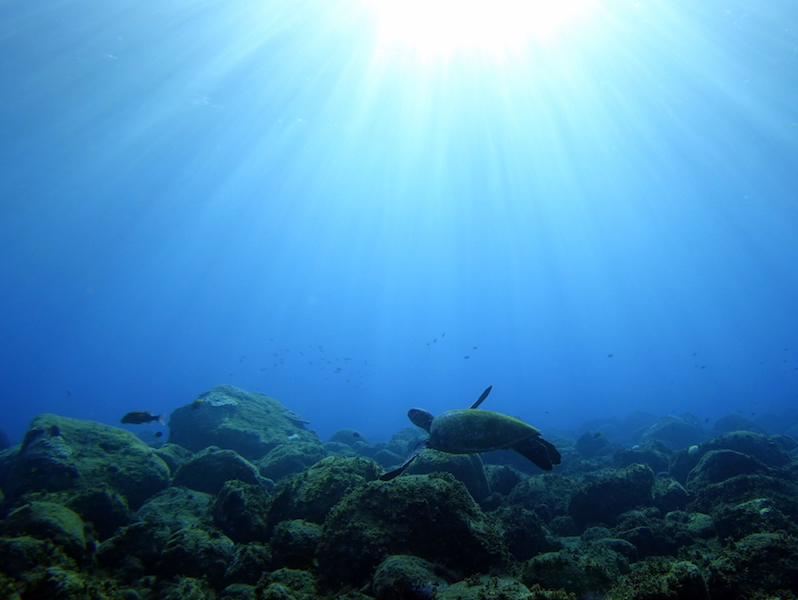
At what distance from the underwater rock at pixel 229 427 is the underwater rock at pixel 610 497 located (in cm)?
1121

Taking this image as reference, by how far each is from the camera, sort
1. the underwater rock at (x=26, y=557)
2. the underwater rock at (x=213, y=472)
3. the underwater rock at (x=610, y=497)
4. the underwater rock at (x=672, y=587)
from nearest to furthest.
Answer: the underwater rock at (x=672, y=587) < the underwater rock at (x=26, y=557) < the underwater rock at (x=610, y=497) < the underwater rock at (x=213, y=472)

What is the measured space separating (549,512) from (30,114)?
178 feet

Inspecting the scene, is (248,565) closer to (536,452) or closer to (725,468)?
(536,452)

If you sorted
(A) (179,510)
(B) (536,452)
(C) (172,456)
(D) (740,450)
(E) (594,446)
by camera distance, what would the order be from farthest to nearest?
(E) (594,446), (D) (740,450), (C) (172,456), (A) (179,510), (B) (536,452)

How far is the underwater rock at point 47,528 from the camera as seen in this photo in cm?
385

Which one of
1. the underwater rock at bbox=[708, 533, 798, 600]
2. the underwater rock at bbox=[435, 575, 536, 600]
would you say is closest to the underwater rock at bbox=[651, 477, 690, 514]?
the underwater rock at bbox=[708, 533, 798, 600]

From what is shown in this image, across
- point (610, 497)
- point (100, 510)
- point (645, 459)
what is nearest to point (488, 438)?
point (610, 497)

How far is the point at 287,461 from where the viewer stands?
34.9ft

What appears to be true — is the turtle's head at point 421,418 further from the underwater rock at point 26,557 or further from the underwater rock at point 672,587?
the underwater rock at point 26,557

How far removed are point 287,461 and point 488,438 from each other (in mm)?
8580

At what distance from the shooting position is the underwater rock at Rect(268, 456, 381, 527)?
5062mm

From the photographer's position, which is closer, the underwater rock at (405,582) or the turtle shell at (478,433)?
the underwater rock at (405,582)

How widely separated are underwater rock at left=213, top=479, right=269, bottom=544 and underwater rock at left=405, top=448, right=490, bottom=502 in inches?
144

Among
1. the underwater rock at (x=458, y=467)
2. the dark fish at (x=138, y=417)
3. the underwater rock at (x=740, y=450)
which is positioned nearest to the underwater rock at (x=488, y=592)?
the underwater rock at (x=458, y=467)
